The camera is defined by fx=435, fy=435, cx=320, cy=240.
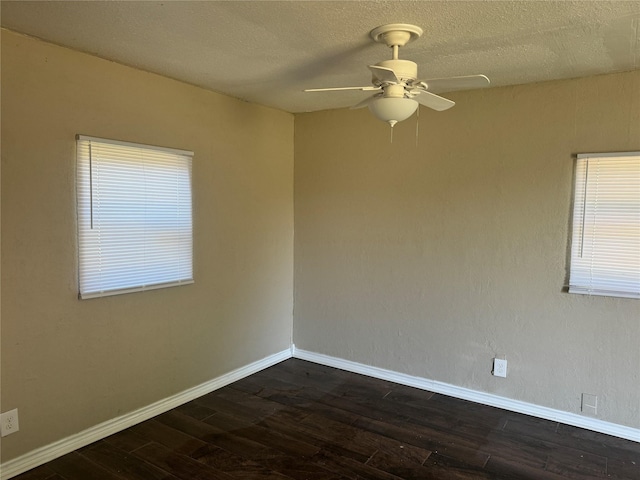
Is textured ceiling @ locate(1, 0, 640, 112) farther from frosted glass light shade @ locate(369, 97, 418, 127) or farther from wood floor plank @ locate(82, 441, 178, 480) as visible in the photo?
wood floor plank @ locate(82, 441, 178, 480)

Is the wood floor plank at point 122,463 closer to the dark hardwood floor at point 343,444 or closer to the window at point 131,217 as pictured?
the dark hardwood floor at point 343,444

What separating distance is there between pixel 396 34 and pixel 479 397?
2.65m

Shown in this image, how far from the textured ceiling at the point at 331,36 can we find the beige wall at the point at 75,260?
0.24m

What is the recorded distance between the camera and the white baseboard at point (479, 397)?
2859 mm

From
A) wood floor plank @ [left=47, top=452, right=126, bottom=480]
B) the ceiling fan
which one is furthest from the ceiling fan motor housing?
wood floor plank @ [left=47, top=452, right=126, bottom=480]

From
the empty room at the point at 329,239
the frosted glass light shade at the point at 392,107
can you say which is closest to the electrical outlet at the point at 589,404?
the empty room at the point at 329,239

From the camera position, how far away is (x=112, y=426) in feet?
9.22

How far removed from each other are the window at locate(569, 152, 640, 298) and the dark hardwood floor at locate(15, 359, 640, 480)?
1.02 metres

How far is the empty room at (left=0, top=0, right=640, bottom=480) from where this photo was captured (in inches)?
89.8

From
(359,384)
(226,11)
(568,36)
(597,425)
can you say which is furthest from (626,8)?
(359,384)

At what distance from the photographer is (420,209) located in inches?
138

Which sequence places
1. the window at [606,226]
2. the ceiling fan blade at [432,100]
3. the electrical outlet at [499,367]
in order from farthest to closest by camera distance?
the electrical outlet at [499,367]
the window at [606,226]
the ceiling fan blade at [432,100]

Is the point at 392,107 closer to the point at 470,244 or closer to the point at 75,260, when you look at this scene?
the point at 470,244

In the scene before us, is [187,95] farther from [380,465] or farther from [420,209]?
[380,465]
